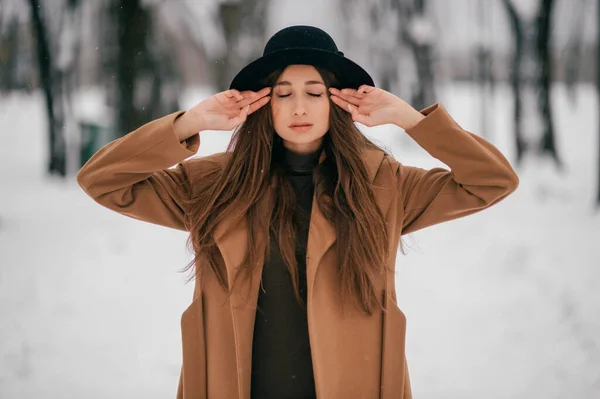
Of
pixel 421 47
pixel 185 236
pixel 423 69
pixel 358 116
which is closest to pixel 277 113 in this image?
pixel 358 116

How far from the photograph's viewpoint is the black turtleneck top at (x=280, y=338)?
237 cm

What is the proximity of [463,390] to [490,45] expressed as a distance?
1425cm

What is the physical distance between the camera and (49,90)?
1286cm

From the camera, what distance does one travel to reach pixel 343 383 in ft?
7.68

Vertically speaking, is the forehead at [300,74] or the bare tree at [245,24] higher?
the bare tree at [245,24]

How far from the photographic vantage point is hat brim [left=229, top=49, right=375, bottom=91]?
7.80ft

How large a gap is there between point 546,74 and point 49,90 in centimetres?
946

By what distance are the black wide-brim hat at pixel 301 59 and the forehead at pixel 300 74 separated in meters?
0.02

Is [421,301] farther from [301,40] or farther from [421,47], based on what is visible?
[421,47]

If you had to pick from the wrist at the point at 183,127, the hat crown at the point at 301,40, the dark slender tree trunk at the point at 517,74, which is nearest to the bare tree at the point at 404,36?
the dark slender tree trunk at the point at 517,74

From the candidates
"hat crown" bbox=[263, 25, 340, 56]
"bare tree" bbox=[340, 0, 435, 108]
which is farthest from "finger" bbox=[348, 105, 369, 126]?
"bare tree" bbox=[340, 0, 435, 108]

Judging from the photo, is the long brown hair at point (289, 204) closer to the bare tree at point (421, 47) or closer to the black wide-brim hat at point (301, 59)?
the black wide-brim hat at point (301, 59)

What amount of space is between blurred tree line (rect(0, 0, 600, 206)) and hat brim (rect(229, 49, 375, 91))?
9.18 meters

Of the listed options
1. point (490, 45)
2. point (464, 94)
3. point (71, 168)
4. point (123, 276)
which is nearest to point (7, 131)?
point (71, 168)
